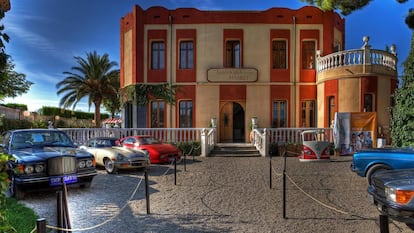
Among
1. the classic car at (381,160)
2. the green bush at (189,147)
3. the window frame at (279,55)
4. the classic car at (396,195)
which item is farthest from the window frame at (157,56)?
the classic car at (396,195)

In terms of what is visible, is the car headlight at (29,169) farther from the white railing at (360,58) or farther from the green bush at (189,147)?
the white railing at (360,58)

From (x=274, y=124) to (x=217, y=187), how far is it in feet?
37.8

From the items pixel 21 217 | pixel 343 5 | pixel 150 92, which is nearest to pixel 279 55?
pixel 343 5

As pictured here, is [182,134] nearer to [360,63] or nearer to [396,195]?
[360,63]

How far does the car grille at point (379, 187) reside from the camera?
5064 mm

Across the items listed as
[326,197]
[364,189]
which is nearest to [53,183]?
[326,197]

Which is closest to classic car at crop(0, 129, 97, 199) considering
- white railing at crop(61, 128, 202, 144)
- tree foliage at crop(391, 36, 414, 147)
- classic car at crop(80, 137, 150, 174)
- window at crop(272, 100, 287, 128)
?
classic car at crop(80, 137, 150, 174)

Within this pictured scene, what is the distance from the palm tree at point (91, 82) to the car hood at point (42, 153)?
20701 millimetres

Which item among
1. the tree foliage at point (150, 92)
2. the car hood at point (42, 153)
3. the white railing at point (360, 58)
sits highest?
the white railing at point (360, 58)

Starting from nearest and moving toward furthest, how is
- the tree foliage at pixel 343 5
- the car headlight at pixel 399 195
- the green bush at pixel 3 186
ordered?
the green bush at pixel 3 186, the car headlight at pixel 399 195, the tree foliage at pixel 343 5

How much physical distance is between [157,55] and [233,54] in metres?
5.16

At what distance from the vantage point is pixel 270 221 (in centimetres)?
545

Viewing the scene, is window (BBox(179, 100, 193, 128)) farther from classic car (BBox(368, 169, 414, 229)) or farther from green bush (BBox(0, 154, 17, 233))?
green bush (BBox(0, 154, 17, 233))

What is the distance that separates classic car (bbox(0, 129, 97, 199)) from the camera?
22.3ft
